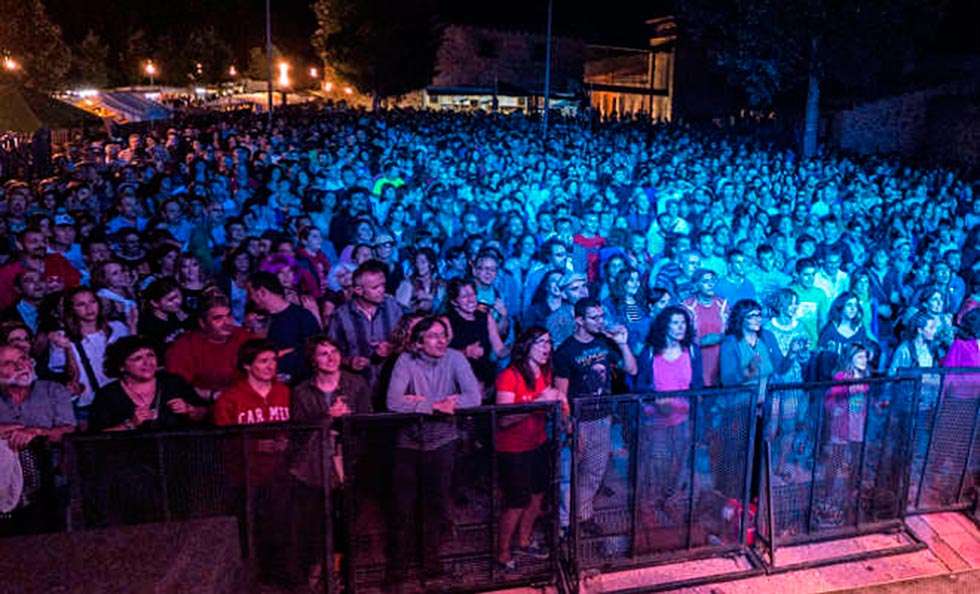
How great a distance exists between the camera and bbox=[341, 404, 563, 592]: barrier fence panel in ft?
14.0

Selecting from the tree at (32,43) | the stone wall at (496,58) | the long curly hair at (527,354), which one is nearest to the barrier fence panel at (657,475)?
the long curly hair at (527,354)

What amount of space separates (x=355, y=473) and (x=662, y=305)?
11.8 feet

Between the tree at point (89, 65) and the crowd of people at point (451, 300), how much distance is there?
50295 mm

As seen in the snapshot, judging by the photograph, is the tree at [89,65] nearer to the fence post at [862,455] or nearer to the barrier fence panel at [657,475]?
the barrier fence panel at [657,475]

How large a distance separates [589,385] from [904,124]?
2720 cm

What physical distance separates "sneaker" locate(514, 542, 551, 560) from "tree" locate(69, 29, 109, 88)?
199 ft

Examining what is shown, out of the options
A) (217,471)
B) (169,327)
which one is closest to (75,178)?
(169,327)

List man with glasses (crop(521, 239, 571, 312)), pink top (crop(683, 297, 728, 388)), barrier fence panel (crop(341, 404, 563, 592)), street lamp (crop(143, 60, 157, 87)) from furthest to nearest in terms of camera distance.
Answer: street lamp (crop(143, 60, 157, 87)) → man with glasses (crop(521, 239, 571, 312)) → pink top (crop(683, 297, 728, 388)) → barrier fence panel (crop(341, 404, 563, 592))

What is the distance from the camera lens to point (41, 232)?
7.30m

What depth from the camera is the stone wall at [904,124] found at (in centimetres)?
2644

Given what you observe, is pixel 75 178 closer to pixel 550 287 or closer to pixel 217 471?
pixel 550 287

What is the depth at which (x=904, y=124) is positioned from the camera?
27422 millimetres

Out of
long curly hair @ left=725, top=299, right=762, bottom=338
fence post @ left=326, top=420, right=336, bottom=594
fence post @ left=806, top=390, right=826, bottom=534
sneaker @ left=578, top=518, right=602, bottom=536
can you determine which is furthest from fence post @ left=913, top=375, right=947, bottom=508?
fence post @ left=326, top=420, right=336, bottom=594

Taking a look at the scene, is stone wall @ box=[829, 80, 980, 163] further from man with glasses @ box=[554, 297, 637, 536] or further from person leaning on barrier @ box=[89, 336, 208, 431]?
person leaning on barrier @ box=[89, 336, 208, 431]
